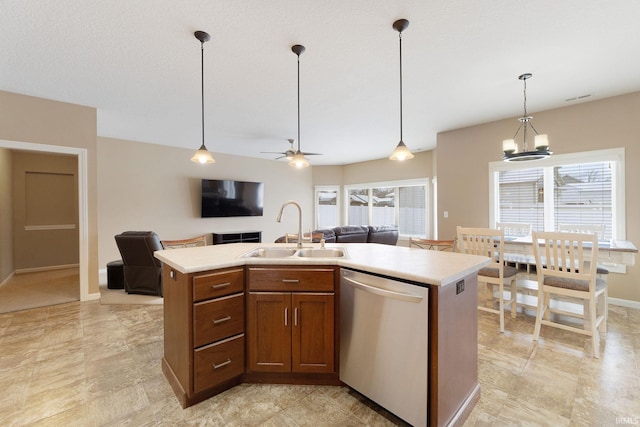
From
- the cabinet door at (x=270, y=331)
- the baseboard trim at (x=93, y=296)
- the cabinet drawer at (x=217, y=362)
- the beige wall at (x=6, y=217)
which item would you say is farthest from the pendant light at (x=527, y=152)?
the beige wall at (x=6, y=217)

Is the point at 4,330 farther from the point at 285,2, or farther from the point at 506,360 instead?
the point at 506,360

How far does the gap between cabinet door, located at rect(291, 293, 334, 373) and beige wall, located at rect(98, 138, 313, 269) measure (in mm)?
5125

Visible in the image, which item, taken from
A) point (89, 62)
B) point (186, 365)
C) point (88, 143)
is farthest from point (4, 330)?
point (89, 62)

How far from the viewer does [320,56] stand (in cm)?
256

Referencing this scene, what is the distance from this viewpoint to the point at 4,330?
280 cm

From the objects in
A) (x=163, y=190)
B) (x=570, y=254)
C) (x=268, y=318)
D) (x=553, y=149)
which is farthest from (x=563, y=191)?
(x=163, y=190)

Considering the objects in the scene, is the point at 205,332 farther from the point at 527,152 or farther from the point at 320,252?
the point at 527,152

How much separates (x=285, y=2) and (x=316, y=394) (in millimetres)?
2680

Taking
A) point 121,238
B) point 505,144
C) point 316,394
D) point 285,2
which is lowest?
point 316,394

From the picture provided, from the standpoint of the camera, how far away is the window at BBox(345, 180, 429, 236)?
694 cm

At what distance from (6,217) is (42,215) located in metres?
0.78

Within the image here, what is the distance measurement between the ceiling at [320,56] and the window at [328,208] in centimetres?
433

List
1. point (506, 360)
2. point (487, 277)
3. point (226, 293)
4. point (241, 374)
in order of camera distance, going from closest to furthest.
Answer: point (226, 293) → point (241, 374) → point (506, 360) → point (487, 277)

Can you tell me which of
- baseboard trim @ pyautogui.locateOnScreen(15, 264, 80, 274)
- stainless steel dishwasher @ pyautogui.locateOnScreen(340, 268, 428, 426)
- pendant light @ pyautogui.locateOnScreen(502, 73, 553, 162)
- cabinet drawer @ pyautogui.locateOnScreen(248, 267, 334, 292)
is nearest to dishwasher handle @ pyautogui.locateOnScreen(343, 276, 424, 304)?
stainless steel dishwasher @ pyautogui.locateOnScreen(340, 268, 428, 426)
